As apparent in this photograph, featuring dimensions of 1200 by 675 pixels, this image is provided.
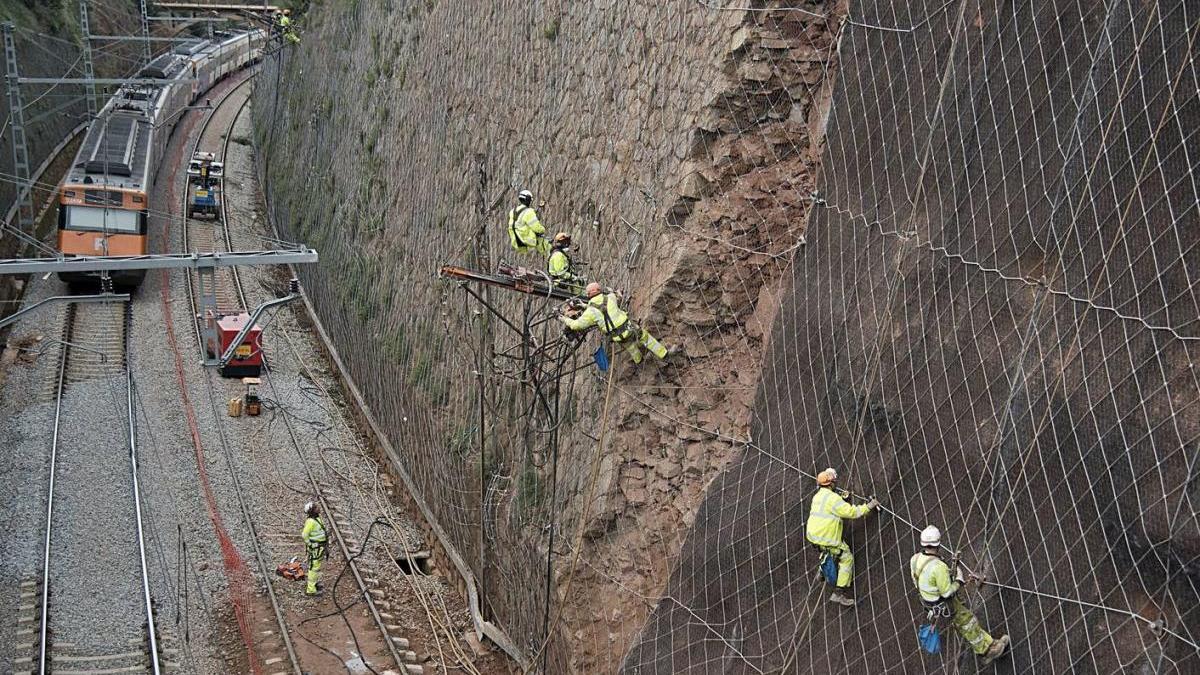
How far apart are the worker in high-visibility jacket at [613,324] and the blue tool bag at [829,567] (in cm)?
285

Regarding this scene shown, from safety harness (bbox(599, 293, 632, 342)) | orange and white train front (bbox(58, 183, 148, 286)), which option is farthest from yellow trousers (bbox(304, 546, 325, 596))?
orange and white train front (bbox(58, 183, 148, 286))

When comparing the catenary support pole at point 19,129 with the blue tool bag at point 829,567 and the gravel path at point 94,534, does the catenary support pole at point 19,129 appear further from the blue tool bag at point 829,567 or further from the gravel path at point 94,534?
the blue tool bag at point 829,567

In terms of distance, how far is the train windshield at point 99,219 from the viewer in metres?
24.5

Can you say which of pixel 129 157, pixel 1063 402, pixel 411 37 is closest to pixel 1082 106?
pixel 1063 402

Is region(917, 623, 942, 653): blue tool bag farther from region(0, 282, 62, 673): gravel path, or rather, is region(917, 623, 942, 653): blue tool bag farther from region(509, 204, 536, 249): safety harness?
region(0, 282, 62, 673): gravel path

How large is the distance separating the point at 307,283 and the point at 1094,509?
2337 cm

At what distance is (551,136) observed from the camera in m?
13.1

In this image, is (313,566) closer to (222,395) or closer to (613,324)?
(613,324)

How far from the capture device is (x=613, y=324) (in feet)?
32.1

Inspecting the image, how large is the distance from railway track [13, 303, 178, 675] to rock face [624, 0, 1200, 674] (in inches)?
284

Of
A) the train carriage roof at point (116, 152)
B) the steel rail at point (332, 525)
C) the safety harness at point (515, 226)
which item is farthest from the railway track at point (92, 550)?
the safety harness at point (515, 226)

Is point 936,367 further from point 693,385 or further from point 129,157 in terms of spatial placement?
point 129,157

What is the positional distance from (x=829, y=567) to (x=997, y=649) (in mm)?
1371

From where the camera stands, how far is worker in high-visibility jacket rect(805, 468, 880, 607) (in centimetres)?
729
